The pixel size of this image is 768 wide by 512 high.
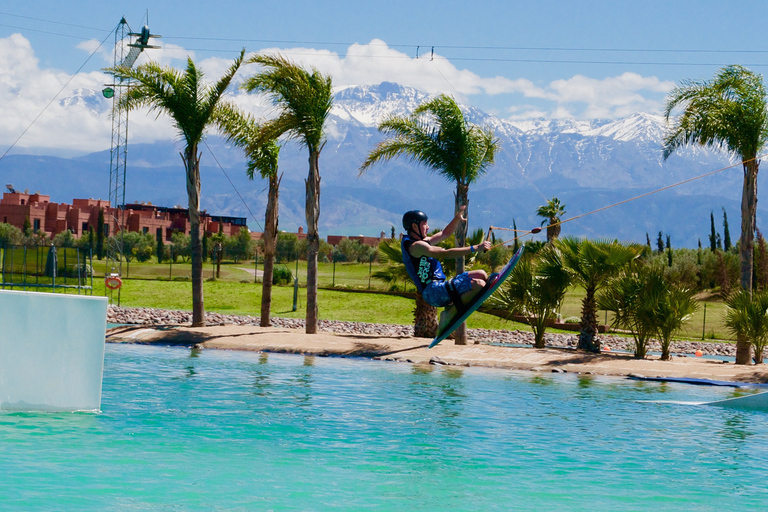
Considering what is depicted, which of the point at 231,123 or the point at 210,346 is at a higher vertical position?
the point at 231,123

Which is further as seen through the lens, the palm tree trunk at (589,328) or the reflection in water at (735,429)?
the palm tree trunk at (589,328)

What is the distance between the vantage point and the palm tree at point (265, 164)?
2716 cm

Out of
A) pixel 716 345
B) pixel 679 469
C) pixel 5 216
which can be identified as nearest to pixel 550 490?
pixel 679 469

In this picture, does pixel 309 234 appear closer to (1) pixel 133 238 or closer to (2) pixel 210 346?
(2) pixel 210 346

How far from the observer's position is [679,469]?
1041 centimetres

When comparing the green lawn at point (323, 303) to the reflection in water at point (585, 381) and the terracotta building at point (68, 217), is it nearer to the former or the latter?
the reflection in water at point (585, 381)

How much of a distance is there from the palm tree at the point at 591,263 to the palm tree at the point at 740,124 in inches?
115

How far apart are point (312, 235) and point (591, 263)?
343 inches

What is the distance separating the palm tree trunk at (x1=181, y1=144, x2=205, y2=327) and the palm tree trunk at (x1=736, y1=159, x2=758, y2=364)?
53.1 feet

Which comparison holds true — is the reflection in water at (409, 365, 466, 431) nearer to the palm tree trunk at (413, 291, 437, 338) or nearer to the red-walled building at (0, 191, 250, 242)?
the palm tree trunk at (413, 291, 437, 338)

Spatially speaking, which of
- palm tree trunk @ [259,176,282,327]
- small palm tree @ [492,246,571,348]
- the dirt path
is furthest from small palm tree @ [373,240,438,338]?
palm tree trunk @ [259,176,282,327]

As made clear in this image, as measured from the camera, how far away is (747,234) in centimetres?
2212

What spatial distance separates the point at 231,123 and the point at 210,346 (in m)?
8.54

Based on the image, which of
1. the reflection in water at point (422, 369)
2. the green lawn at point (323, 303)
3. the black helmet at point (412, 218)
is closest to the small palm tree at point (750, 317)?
the reflection in water at point (422, 369)
